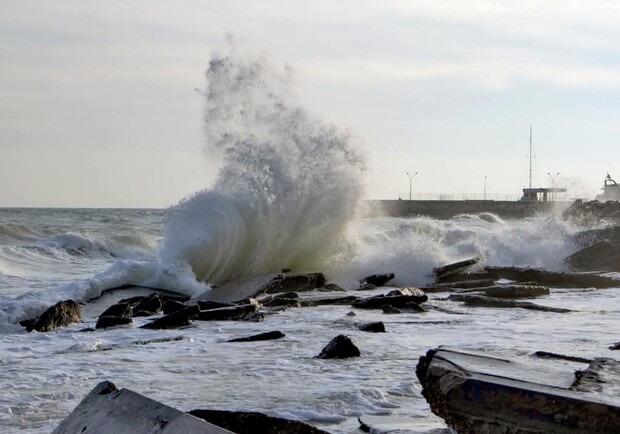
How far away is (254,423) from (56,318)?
7427 millimetres

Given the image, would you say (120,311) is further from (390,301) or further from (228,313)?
(390,301)

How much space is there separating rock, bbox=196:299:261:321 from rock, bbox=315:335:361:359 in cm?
341

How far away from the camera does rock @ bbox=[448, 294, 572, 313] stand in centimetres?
1223

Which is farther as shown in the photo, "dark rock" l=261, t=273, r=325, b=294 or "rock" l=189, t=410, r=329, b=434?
"dark rock" l=261, t=273, r=325, b=294

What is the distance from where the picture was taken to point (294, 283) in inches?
626

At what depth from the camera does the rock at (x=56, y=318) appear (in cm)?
1077

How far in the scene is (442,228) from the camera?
92.6ft

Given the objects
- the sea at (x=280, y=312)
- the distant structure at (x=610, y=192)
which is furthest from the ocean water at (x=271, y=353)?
the distant structure at (x=610, y=192)

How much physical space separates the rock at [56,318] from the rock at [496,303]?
5.53 metres

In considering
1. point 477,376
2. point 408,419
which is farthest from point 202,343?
point 477,376

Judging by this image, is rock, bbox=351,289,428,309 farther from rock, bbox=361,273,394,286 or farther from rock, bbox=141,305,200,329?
rock, bbox=361,273,394,286

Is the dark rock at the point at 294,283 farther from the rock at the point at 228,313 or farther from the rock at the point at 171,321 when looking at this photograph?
the rock at the point at 171,321

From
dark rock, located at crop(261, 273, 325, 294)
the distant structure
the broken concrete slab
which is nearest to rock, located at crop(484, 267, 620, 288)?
dark rock, located at crop(261, 273, 325, 294)

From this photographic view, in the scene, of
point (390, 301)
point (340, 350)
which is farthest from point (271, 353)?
point (390, 301)
